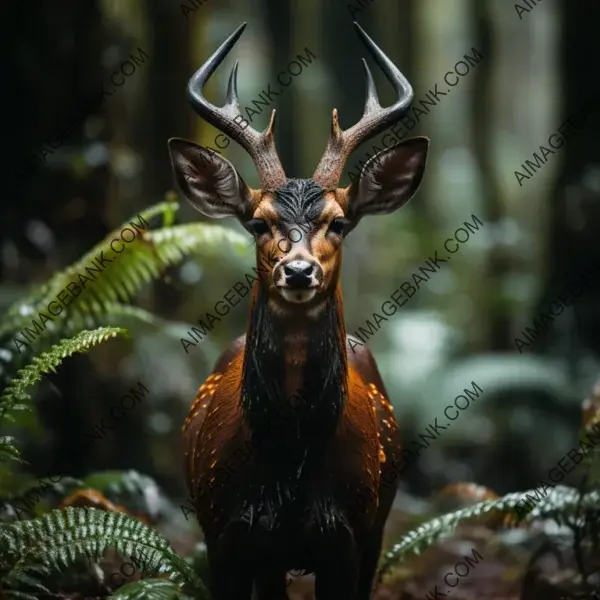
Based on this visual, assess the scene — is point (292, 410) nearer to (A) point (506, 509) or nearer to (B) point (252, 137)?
Result: (B) point (252, 137)

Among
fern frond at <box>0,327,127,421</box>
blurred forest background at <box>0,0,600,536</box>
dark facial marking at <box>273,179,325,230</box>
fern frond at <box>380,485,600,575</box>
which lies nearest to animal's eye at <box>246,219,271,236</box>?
dark facial marking at <box>273,179,325,230</box>

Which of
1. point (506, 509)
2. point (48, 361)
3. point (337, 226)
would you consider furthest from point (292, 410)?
point (506, 509)

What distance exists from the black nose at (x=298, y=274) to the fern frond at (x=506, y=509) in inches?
87.1

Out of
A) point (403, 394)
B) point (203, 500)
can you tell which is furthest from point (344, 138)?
point (403, 394)

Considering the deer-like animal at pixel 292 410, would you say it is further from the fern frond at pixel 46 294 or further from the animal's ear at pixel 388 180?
the fern frond at pixel 46 294

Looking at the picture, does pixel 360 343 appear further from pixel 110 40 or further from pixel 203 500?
pixel 110 40

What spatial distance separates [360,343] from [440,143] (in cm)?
2128

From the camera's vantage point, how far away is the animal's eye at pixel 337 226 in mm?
4816

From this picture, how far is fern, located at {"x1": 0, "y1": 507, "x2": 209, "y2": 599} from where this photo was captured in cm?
509

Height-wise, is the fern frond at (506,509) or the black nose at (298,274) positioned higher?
the black nose at (298,274)

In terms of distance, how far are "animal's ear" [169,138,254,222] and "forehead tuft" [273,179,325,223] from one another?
271mm

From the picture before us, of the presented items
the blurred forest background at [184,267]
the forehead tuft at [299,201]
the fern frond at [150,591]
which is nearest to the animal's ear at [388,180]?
the forehead tuft at [299,201]

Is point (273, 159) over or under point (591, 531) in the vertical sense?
over

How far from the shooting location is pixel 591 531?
612cm
